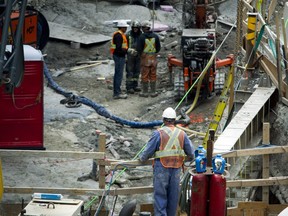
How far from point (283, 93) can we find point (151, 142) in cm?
436

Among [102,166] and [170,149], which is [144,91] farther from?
[170,149]

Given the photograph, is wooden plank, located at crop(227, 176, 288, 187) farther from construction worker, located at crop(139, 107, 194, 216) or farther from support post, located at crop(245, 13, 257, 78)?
support post, located at crop(245, 13, 257, 78)

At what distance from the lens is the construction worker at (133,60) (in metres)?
24.5

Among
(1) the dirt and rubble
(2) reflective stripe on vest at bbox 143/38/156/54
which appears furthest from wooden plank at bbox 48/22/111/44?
(2) reflective stripe on vest at bbox 143/38/156/54

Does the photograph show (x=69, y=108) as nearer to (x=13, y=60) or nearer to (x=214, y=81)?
(x=214, y=81)

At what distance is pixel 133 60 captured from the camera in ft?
81.3

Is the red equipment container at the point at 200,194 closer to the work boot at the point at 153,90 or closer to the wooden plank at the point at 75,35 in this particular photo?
the work boot at the point at 153,90

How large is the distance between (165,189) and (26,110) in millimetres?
3980

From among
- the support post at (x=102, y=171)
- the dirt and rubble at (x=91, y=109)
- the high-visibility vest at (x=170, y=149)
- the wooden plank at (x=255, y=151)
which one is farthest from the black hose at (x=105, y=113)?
the high-visibility vest at (x=170, y=149)

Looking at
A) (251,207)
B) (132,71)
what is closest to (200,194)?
(251,207)

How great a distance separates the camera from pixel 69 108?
74.4ft

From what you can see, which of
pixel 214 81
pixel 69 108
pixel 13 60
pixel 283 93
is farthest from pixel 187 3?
pixel 13 60

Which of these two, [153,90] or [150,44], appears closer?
[150,44]

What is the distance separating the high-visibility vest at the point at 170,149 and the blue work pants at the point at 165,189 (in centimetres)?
9
